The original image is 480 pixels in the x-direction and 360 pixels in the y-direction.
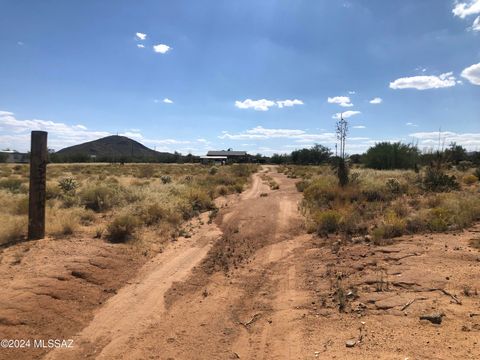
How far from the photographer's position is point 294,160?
122 metres

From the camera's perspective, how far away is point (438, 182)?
2192cm

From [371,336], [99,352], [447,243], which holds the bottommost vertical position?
[99,352]

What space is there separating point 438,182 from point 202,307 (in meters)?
18.8

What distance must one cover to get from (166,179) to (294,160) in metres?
92.7

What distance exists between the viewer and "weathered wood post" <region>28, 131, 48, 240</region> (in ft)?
32.2

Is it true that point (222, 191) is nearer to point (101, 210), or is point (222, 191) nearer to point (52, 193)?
point (52, 193)

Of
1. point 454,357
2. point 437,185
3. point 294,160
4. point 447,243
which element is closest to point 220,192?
point 437,185

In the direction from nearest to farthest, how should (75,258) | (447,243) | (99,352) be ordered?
(99,352)
(75,258)
(447,243)

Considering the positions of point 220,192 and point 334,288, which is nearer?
point 334,288

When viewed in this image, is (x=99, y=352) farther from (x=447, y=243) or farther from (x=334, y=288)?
(x=447, y=243)

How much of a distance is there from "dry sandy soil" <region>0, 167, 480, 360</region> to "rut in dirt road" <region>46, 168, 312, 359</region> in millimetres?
24

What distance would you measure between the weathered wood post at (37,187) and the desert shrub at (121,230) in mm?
1710

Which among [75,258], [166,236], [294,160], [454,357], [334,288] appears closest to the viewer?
[454,357]

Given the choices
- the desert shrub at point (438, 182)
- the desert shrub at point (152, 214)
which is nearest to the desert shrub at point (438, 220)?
the desert shrub at point (152, 214)
